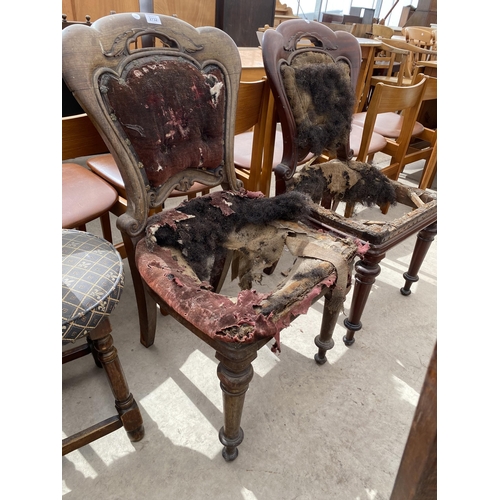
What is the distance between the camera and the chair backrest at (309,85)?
1341 millimetres

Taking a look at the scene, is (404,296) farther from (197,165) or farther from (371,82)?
(371,82)

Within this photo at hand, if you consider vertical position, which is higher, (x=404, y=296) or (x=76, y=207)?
(x=76, y=207)

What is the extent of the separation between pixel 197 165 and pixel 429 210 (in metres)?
0.89

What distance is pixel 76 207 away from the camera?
1.23 meters

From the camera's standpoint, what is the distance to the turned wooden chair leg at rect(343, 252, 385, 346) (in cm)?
122

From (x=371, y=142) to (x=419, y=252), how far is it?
0.81m

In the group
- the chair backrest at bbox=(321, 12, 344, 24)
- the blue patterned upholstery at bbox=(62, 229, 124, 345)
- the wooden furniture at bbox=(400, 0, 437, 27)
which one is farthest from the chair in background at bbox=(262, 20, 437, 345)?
the wooden furniture at bbox=(400, 0, 437, 27)

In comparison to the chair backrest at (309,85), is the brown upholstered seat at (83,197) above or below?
below

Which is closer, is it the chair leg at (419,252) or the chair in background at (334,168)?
the chair in background at (334,168)

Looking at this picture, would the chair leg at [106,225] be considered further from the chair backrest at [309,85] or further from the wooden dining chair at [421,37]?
the wooden dining chair at [421,37]

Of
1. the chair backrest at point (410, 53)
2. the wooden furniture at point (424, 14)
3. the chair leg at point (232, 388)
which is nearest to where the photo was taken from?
the chair leg at point (232, 388)

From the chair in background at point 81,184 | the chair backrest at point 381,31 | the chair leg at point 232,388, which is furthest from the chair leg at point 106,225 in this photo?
the chair backrest at point 381,31

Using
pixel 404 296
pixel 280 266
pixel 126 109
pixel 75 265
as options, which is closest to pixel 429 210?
pixel 404 296

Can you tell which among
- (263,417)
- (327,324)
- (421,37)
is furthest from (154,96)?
(421,37)
